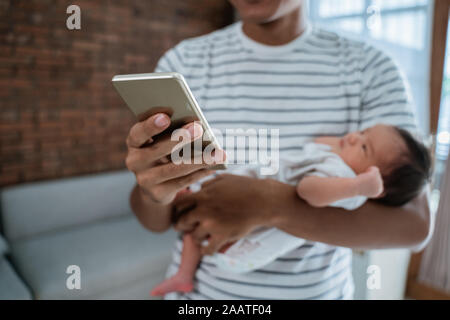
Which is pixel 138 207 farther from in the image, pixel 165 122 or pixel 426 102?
pixel 426 102

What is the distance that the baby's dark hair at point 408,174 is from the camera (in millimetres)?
590

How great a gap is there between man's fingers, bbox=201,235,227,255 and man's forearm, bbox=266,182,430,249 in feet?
0.30

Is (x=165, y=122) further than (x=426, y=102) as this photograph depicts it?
No

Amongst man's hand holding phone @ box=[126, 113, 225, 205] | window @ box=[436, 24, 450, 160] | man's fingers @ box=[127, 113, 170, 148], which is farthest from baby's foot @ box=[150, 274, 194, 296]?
window @ box=[436, 24, 450, 160]

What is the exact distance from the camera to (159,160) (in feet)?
1.49

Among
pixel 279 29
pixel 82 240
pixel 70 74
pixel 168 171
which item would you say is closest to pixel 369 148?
pixel 279 29

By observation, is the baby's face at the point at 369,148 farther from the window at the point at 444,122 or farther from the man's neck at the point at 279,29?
the window at the point at 444,122

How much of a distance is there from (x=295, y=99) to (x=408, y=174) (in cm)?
25

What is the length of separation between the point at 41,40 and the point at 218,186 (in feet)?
5.97

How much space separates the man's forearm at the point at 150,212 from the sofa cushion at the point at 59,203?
1.40m

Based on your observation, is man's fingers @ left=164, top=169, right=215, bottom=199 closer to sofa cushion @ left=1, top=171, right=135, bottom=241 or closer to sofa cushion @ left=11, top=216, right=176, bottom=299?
sofa cushion @ left=11, top=216, right=176, bottom=299

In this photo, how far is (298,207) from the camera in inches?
21.4

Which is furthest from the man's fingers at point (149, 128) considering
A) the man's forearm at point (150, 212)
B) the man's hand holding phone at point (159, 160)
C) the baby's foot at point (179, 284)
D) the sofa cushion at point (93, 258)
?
the sofa cushion at point (93, 258)

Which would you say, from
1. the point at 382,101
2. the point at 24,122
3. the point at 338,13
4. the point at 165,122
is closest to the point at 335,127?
the point at 382,101
